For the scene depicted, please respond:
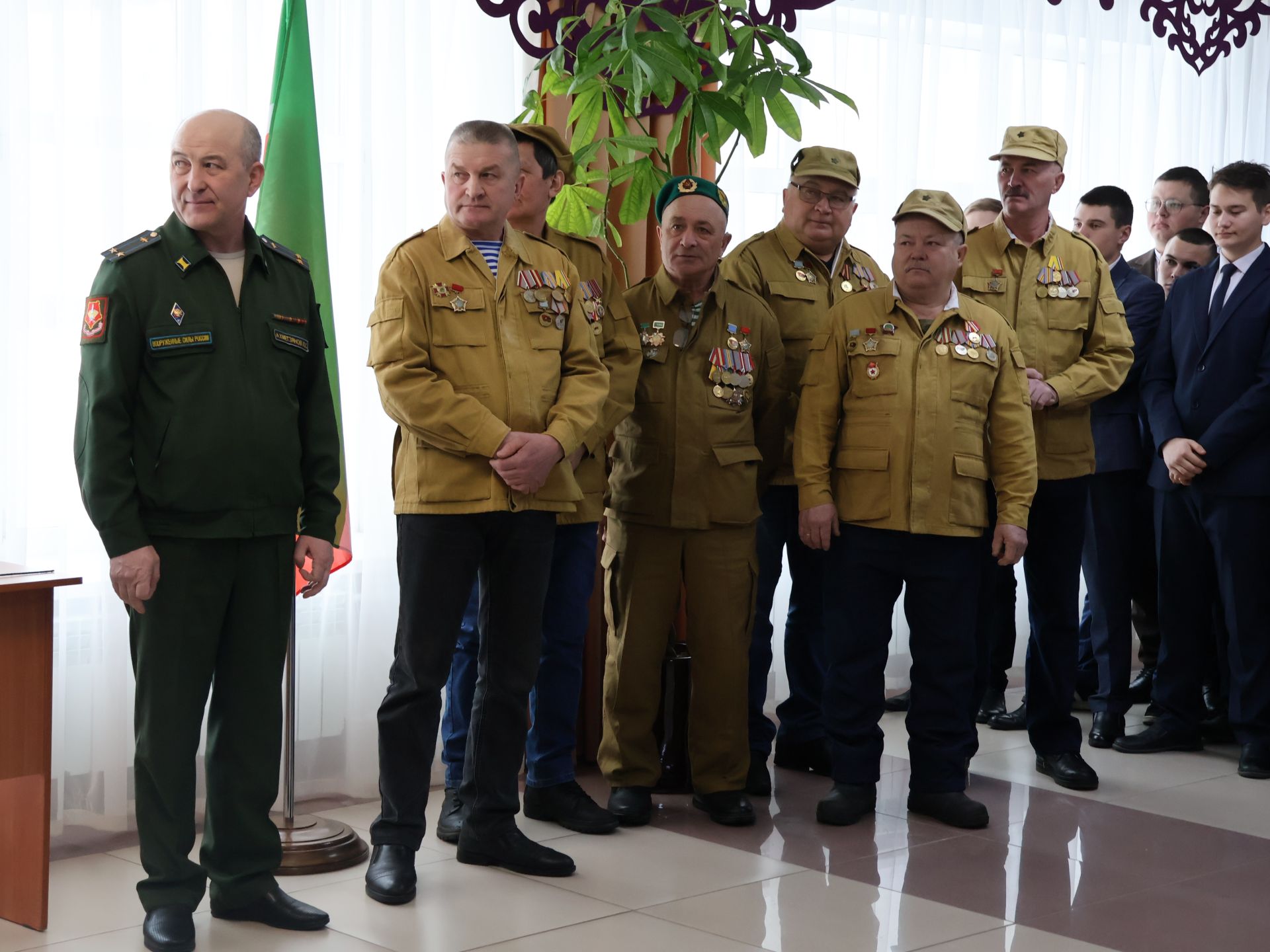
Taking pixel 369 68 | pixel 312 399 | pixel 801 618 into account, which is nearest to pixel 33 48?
pixel 369 68

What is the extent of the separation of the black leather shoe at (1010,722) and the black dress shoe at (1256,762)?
68 cm

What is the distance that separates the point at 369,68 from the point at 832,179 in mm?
1238

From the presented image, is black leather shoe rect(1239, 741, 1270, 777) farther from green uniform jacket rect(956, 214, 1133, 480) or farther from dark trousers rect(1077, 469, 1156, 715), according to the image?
green uniform jacket rect(956, 214, 1133, 480)

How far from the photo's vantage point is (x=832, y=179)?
3674 millimetres

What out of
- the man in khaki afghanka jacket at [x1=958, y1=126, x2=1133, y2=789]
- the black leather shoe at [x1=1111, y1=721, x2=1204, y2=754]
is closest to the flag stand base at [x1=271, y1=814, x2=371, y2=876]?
the man in khaki afghanka jacket at [x1=958, y1=126, x2=1133, y2=789]

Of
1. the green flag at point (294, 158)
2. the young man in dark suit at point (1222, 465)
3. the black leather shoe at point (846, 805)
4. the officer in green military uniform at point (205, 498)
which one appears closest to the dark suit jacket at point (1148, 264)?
the young man in dark suit at point (1222, 465)

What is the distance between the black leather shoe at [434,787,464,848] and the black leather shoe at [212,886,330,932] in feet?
1.72

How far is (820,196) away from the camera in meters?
3.69

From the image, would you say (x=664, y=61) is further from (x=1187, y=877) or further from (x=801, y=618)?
(x=1187, y=877)

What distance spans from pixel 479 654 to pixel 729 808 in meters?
0.81

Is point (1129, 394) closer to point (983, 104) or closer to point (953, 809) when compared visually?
point (983, 104)

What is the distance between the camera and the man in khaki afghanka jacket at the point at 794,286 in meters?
3.68

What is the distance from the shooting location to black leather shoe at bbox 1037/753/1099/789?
380cm

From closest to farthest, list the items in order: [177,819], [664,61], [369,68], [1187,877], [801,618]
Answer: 1. [177,819]
2. [1187,877]
3. [664,61]
4. [369,68]
5. [801,618]
